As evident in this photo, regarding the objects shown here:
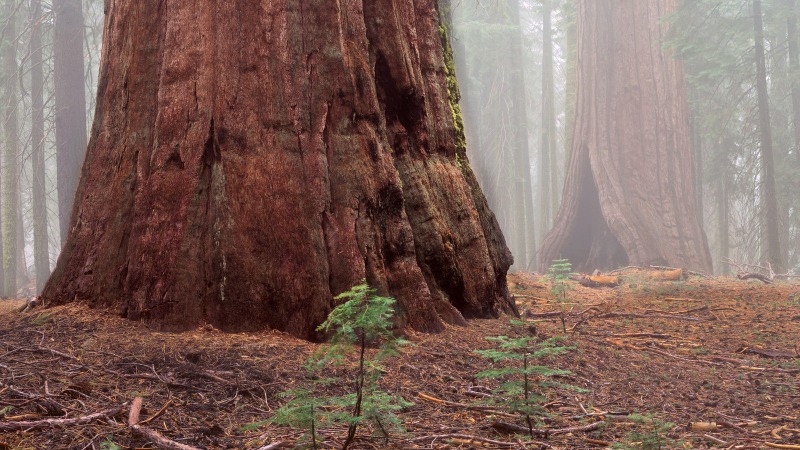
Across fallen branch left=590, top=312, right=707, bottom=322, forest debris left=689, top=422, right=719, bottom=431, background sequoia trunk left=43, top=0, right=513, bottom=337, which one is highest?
background sequoia trunk left=43, top=0, right=513, bottom=337

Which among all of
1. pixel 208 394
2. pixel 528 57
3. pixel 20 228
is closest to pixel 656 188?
pixel 208 394

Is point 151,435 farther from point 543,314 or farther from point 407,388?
point 543,314

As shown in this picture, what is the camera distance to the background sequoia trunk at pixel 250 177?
15.6 ft

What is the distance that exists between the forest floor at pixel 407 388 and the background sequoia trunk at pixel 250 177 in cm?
30

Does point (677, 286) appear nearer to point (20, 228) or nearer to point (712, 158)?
point (712, 158)

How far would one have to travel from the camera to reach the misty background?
52.4 feet

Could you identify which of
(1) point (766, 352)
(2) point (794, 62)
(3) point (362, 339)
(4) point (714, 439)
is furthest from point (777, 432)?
(2) point (794, 62)

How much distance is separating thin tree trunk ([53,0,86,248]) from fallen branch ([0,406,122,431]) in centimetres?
1067

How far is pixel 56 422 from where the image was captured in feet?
9.24

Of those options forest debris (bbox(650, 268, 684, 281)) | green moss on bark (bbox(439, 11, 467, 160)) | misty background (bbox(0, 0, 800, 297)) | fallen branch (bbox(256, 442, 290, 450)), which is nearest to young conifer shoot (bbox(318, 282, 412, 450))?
fallen branch (bbox(256, 442, 290, 450))

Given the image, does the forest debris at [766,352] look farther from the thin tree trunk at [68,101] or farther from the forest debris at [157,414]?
the thin tree trunk at [68,101]

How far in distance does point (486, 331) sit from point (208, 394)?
7.93 feet

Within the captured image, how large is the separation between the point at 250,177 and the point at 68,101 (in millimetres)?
9883

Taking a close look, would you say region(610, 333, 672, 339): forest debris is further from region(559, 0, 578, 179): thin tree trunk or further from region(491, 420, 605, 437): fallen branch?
region(559, 0, 578, 179): thin tree trunk
